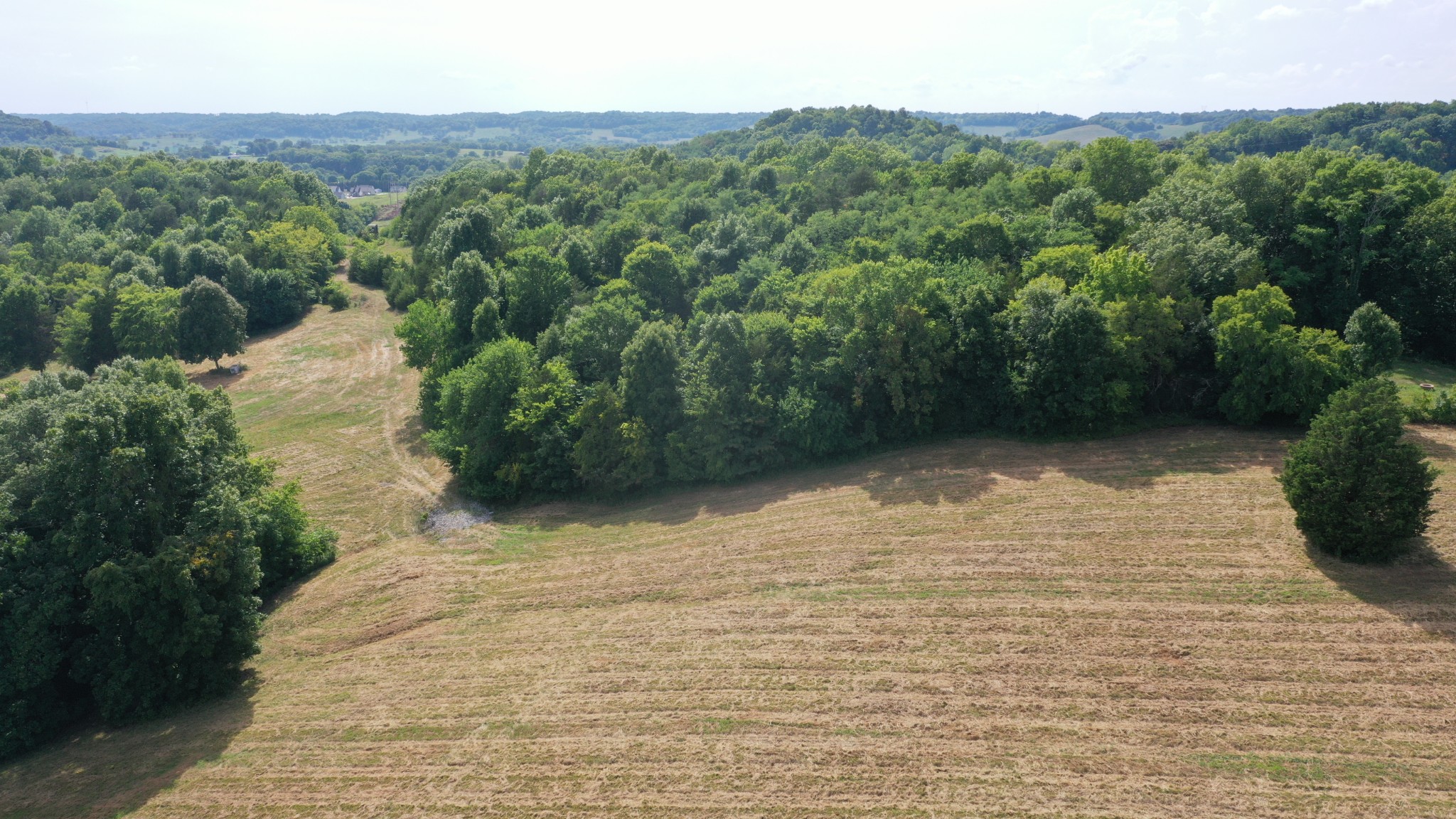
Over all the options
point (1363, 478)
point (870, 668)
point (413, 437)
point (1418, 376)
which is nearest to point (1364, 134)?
point (1418, 376)

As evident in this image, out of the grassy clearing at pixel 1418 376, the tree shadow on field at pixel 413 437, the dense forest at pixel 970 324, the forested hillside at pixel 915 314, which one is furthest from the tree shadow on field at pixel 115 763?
the grassy clearing at pixel 1418 376

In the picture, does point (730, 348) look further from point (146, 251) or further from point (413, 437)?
point (146, 251)

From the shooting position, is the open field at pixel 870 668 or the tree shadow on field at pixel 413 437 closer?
the open field at pixel 870 668

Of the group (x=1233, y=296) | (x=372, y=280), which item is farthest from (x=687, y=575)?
(x=372, y=280)

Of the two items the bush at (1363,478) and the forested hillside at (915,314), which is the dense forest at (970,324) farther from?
the bush at (1363,478)

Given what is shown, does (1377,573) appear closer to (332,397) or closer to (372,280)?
(332,397)
